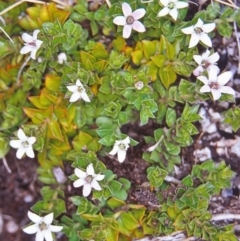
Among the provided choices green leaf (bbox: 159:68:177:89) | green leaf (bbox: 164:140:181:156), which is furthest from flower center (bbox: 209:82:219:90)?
green leaf (bbox: 164:140:181:156)

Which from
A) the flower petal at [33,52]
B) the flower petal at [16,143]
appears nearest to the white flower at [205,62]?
the flower petal at [33,52]

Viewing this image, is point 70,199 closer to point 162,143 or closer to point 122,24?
point 162,143

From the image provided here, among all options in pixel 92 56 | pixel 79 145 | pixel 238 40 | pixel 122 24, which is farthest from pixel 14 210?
pixel 238 40

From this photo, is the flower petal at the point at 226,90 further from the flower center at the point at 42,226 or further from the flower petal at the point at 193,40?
the flower center at the point at 42,226

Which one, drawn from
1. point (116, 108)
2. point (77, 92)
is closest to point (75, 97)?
point (77, 92)

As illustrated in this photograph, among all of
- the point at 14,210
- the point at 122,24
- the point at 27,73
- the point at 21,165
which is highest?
the point at 122,24

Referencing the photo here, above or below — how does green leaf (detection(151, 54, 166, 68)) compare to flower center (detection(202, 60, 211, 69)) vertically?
below

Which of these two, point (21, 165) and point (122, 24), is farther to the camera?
point (21, 165)

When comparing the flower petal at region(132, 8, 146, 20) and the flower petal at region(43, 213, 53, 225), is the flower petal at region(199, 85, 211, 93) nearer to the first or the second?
the flower petal at region(132, 8, 146, 20)
